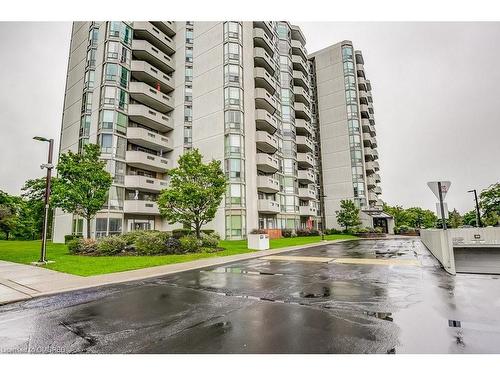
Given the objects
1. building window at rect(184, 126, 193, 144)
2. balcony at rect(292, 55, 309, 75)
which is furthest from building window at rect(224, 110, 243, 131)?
balcony at rect(292, 55, 309, 75)

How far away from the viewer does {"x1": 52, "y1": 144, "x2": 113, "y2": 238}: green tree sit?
19797 mm

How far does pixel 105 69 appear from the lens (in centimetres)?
3070

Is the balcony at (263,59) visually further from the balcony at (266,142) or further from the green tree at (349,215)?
the green tree at (349,215)

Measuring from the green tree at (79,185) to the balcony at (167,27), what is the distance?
86.8ft

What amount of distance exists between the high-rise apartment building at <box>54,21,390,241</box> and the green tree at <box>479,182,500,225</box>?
957 inches

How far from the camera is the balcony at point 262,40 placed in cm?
3878

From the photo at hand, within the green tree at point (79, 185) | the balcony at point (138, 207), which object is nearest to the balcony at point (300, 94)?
the balcony at point (138, 207)

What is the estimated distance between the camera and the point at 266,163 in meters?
35.2

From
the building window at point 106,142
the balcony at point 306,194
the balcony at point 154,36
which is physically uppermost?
the balcony at point 154,36

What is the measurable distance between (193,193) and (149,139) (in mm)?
17110

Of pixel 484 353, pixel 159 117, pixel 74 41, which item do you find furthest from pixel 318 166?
pixel 484 353

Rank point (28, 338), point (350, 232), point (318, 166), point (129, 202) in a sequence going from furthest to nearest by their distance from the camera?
point (318, 166), point (350, 232), point (129, 202), point (28, 338)
